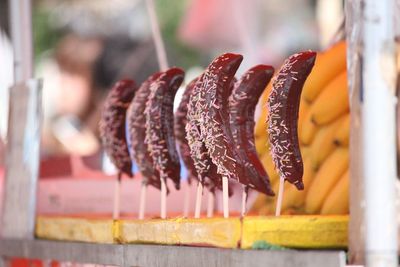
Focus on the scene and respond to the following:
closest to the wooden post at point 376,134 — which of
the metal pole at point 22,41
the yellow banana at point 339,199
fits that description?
the yellow banana at point 339,199

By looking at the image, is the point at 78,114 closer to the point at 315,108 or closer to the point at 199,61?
the point at 199,61

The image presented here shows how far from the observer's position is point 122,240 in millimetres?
1534

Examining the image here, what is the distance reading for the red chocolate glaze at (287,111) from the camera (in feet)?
4.39

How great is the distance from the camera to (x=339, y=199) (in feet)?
5.20

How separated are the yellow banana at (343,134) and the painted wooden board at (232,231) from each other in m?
0.42

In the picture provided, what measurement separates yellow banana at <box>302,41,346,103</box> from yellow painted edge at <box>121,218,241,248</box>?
0.50 meters

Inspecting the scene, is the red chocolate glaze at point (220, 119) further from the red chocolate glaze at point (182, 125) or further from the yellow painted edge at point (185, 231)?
the red chocolate glaze at point (182, 125)

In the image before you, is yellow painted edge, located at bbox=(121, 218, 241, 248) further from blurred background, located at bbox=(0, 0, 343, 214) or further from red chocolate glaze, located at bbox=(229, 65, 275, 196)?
blurred background, located at bbox=(0, 0, 343, 214)

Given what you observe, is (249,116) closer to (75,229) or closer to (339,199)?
(339,199)

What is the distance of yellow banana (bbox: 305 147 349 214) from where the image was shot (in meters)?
1.66

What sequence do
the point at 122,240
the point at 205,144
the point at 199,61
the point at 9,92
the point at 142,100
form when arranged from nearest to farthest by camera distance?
the point at 205,144 → the point at 122,240 → the point at 142,100 → the point at 9,92 → the point at 199,61

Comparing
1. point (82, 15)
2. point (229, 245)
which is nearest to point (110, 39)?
point (82, 15)

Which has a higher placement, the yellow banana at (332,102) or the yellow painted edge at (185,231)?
the yellow banana at (332,102)

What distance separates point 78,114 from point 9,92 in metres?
3.38
